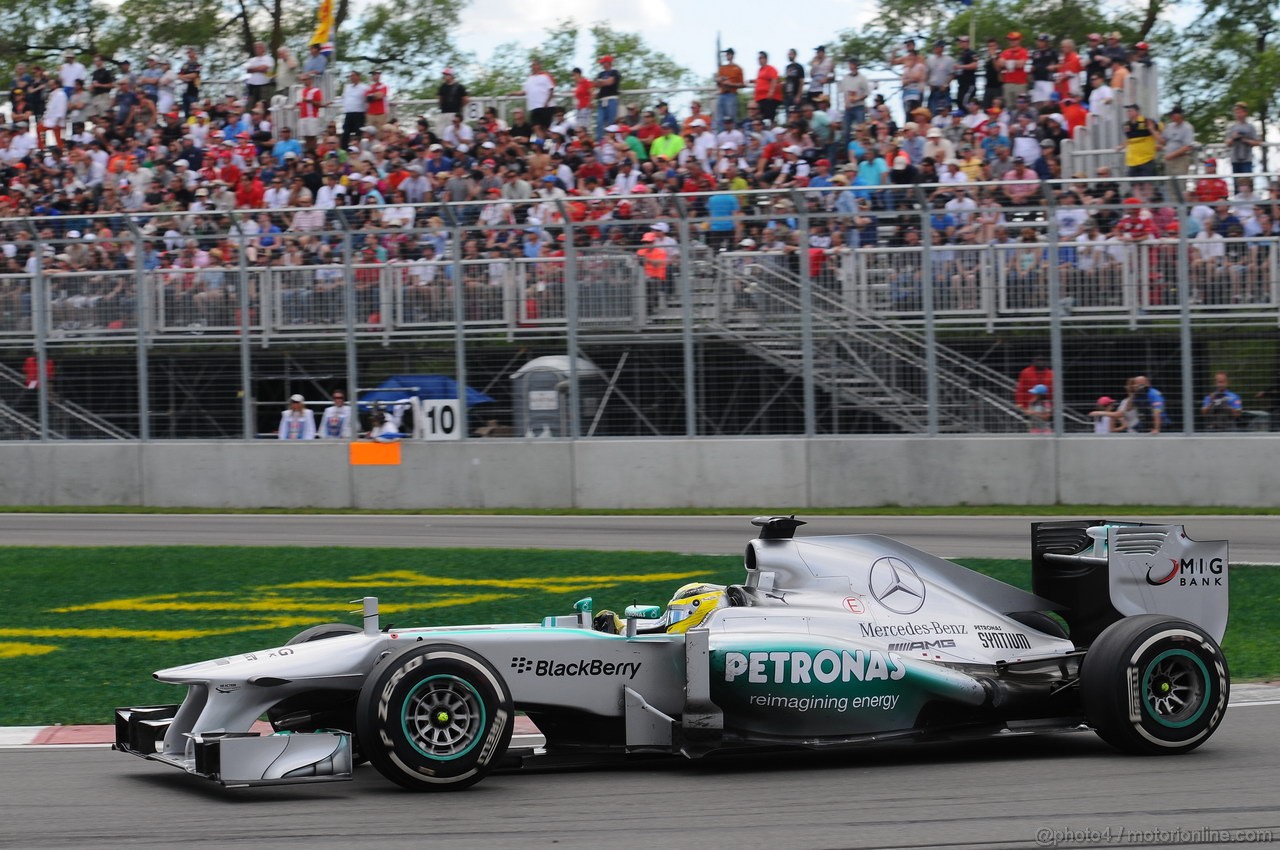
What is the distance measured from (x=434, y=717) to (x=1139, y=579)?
347 cm

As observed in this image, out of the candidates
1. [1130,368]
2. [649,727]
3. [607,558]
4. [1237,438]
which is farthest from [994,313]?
[649,727]

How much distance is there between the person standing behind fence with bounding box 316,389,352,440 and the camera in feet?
70.5

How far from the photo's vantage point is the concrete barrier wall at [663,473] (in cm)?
1916

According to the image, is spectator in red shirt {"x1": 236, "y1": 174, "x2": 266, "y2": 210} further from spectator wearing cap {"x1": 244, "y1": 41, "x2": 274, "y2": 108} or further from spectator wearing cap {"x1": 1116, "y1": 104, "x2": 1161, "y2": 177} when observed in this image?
spectator wearing cap {"x1": 1116, "y1": 104, "x2": 1161, "y2": 177}

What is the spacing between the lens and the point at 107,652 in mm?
10656

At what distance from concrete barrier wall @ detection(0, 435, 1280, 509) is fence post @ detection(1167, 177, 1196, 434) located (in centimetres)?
36

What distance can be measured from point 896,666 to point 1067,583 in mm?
1311

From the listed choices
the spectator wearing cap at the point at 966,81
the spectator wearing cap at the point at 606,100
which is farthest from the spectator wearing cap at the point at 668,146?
the spectator wearing cap at the point at 966,81

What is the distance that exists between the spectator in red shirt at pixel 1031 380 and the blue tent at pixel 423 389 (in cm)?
645

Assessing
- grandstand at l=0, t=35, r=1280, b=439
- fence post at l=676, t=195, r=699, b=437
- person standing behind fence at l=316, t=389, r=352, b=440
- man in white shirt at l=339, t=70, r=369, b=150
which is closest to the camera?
grandstand at l=0, t=35, r=1280, b=439

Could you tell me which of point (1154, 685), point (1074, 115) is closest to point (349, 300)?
point (1074, 115)

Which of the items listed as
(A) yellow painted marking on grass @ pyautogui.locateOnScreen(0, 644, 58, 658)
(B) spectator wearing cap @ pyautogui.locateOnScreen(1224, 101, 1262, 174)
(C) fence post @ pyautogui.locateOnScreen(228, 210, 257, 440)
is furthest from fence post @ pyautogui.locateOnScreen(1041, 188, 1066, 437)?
(A) yellow painted marking on grass @ pyautogui.locateOnScreen(0, 644, 58, 658)

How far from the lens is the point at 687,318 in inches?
791

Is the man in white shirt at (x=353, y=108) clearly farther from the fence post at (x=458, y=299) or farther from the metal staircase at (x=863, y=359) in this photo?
the metal staircase at (x=863, y=359)
